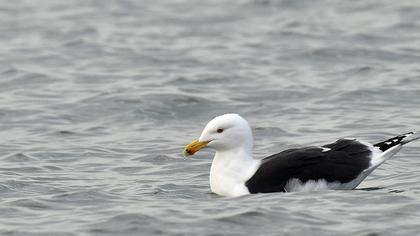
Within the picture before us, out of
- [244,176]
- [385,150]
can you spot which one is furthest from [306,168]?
[385,150]

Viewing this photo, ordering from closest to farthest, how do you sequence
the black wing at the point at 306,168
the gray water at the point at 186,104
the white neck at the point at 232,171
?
the gray water at the point at 186,104 < the black wing at the point at 306,168 < the white neck at the point at 232,171

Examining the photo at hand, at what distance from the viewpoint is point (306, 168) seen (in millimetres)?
12398

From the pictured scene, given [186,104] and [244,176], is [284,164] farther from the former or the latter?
[186,104]

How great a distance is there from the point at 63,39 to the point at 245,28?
359cm

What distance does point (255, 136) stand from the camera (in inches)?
645

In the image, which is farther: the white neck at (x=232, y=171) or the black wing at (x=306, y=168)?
the white neck at (x=232, y=171)

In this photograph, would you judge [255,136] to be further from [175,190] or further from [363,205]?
[363,205]

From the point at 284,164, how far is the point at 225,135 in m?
0.87

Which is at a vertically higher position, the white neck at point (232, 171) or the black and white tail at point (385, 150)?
the black and white tail at point (385, 150)

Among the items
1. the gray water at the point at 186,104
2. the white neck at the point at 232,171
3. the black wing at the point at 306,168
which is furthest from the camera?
the white neck at the point at 232,171

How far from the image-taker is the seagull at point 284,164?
12.4 meters

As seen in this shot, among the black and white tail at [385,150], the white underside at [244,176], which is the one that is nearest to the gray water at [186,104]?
the white underside at [244,176]

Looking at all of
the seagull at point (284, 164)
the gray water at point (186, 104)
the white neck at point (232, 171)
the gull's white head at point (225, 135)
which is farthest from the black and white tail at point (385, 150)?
the gull's white head at point (225, 135)

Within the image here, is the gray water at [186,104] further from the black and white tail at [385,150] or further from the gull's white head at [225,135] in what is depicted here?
the gull's white head at [225,135]
